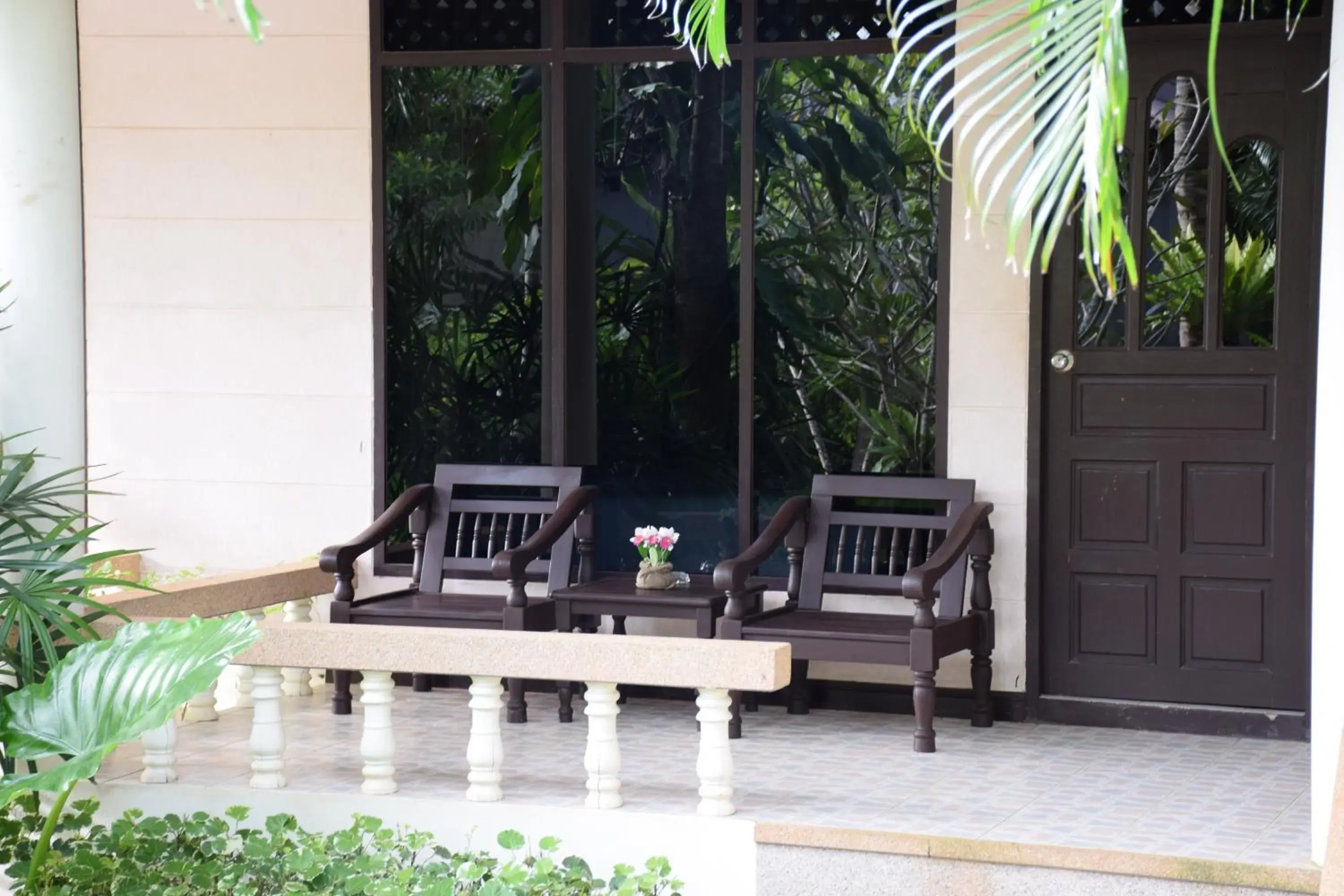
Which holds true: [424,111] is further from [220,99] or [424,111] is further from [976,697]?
[976,697]

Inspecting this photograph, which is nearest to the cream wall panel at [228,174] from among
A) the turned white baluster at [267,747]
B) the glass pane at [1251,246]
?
the turned white baluster at [267,747]

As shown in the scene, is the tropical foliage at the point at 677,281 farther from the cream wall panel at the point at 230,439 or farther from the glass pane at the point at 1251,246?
the glass pane at the point at 1251,246

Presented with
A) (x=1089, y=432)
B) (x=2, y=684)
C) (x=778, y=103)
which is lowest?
(x=2, y=684)

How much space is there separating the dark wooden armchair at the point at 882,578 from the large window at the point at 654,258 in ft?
0.91

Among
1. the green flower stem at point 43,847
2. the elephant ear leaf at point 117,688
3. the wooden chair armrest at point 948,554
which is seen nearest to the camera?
the elephant ear leaf at point 117,688

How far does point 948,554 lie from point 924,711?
1.74ft

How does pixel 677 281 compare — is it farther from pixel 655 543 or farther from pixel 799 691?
pixel 799 691

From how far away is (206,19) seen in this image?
665cm

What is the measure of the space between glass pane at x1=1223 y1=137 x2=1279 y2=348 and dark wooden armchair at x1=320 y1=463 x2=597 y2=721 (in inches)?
92.0

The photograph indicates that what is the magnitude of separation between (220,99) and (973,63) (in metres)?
2.98

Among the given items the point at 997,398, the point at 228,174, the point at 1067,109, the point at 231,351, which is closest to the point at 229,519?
the point at 231,351

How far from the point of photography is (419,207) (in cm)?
660

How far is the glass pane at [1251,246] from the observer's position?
5.63 meters

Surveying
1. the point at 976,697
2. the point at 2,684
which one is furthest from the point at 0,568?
the point at 976,697
